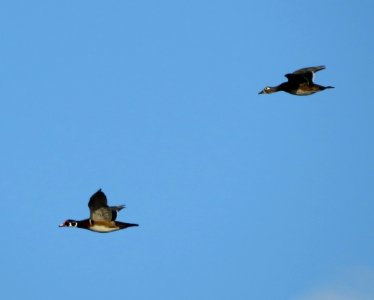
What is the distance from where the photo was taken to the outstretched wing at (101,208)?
4847 cm

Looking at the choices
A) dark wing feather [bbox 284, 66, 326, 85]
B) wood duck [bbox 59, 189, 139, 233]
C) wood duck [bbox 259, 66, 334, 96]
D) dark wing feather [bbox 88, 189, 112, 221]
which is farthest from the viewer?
wood duck [bbox 259, 66, 334, 96]

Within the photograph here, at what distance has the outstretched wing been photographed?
159 feet

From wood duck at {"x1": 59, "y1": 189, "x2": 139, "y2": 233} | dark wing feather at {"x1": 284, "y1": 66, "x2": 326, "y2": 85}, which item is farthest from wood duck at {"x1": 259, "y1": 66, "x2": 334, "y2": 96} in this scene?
wood duck at {"x1": 59, "y1": 189, "x2": 139, "y2": 233}

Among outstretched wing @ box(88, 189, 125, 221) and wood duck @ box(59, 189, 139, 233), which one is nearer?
outstretched wing @ box(88, 189, 125, 221)

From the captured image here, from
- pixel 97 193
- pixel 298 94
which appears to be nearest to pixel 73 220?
pixel 97 193

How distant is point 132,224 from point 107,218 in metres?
1.35

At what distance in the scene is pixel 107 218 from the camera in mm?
51344

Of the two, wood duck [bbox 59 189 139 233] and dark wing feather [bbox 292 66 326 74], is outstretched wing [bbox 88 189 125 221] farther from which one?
dark wing feather [bbox 292 66 326 74]

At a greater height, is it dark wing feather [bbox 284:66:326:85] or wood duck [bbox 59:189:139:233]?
dark wing feather [bbox 284:66:326:85]

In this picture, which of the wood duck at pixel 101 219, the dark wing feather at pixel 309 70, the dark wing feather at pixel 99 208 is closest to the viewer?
the dark wing feather at pixel 99 208

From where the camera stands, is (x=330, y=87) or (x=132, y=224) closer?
(x=132, y=224)

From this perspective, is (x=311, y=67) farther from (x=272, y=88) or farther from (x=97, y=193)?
(x=97, y=193)

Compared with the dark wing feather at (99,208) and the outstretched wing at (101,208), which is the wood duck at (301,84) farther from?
the dark wing feather at (99,208)

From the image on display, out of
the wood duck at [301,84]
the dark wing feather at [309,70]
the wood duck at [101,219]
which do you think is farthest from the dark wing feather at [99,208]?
the wood duck at [301,84]
